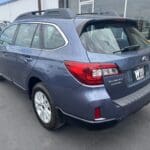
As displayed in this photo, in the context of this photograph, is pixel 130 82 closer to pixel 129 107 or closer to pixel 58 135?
pixel 129 107

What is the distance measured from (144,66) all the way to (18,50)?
2.14 m

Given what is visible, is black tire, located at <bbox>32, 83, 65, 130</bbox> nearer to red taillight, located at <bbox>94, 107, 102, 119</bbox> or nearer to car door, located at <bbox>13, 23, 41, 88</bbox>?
car door, located at <bbox>13, 23, 41, 88</bbox>

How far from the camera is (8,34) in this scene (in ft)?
14.9

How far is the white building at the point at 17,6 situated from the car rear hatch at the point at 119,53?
37.0 ft

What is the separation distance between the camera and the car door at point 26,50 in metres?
3.34

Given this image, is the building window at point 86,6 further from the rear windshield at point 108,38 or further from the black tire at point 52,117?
the black tire at point 52,117

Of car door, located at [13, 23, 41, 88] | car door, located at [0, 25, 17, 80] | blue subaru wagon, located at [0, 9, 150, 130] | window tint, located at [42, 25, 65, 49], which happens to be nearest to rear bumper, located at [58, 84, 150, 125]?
blue subaru wagon, located at [0, 9, 150, 130]

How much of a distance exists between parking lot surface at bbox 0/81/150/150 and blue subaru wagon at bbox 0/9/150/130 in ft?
A: 0.69

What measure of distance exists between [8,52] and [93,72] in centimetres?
238

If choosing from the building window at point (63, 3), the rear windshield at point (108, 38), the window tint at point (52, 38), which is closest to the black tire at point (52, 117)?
the window tint at point (52, 38)

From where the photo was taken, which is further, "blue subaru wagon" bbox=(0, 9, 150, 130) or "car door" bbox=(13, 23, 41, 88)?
"car door" bbox=(13, 23, 41, 88)

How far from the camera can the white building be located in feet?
47.6

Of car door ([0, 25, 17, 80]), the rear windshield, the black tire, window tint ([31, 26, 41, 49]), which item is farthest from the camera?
car door ([0, 25, 17, 80])

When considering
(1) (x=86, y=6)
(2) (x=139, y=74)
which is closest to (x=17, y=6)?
(1) (x=86, y=6)
